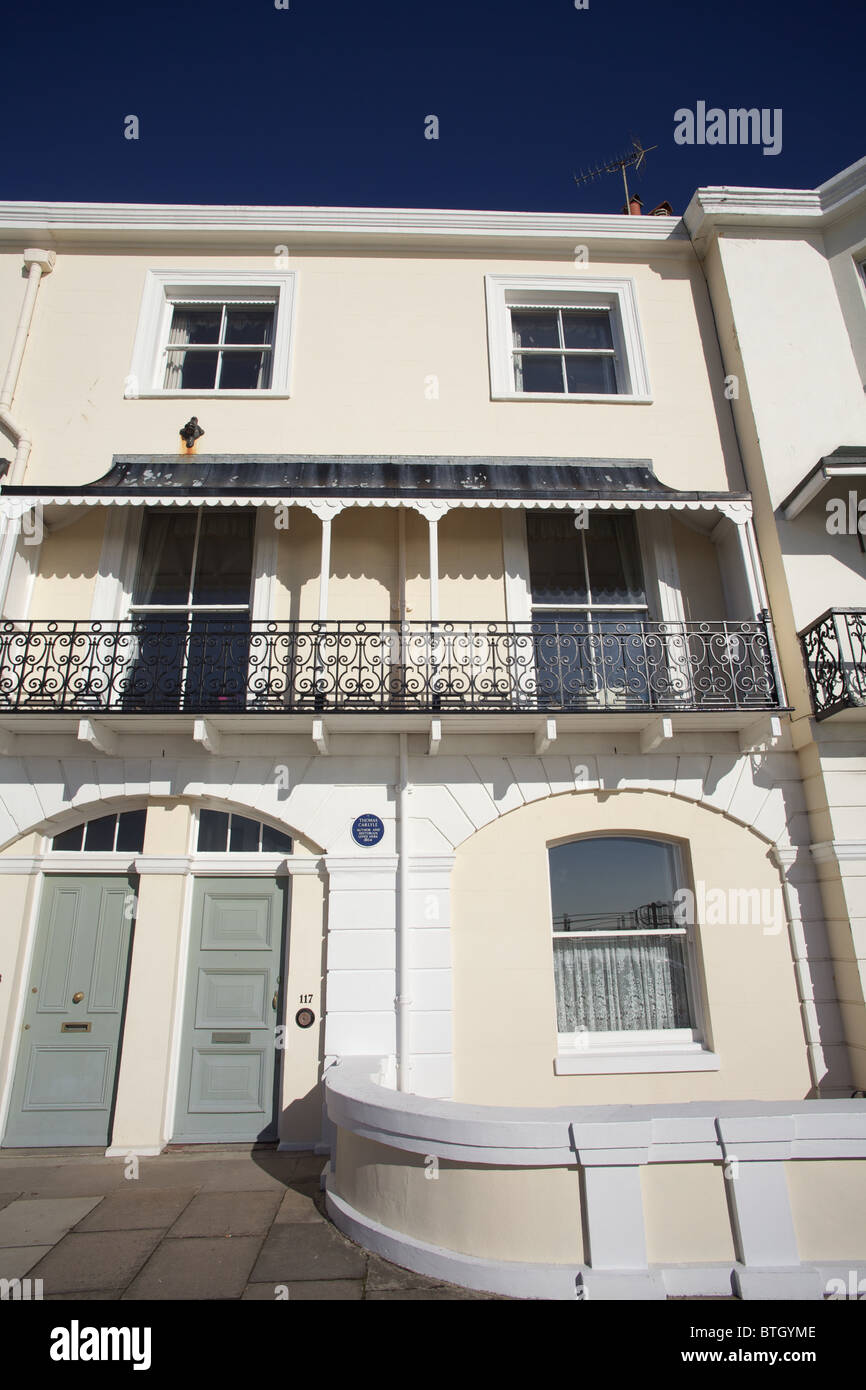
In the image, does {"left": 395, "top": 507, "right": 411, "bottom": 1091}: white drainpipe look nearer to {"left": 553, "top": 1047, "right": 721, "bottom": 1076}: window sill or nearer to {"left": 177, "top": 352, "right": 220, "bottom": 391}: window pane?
{"left": 553, "top": 1047, "right": 721, "bottom": 1076}: window sill

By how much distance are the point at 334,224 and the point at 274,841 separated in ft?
25.9

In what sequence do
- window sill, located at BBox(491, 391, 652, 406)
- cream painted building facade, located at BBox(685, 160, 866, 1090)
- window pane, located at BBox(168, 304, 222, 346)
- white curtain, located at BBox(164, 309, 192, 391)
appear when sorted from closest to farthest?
cream painted building facade, located at BBox(685, 160, 866, 1090) < window sill, located at BBox(491, 391, 652, 406) < white curtain, located at BBox(164, 309, 192, 391) < window pane, located at BBox(168, 304, 222, 346)

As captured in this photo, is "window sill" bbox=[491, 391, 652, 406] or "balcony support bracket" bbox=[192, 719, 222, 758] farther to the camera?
"window sill" bbox=[491, 391, 652, 406]

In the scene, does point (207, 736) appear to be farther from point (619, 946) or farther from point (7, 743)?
point (619, 946)

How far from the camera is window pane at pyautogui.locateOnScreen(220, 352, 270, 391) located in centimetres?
896

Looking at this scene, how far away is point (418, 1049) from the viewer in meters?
6.27

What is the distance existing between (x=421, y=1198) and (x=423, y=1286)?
1.32 ft

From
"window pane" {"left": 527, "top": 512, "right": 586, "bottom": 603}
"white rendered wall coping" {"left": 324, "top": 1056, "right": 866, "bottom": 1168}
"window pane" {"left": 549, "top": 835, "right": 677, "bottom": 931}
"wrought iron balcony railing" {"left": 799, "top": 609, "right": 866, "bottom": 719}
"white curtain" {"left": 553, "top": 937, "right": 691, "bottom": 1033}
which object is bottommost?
"white rendered wall coping" {"left": 324, "top": 1056, "right": 866, "bottom": 1168}

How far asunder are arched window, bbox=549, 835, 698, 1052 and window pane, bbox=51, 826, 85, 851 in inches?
191

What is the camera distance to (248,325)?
9258 millimetres

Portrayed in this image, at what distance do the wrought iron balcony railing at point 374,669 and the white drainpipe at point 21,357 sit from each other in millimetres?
2176

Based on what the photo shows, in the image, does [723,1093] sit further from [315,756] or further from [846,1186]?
[315,756]

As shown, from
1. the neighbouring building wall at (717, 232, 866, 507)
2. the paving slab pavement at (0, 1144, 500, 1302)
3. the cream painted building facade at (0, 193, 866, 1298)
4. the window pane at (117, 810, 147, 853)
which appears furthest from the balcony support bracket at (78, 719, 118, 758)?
the neighbouring building wall at (717, 232, 866, 507)

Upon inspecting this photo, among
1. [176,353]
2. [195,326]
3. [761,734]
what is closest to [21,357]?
[176,353]
